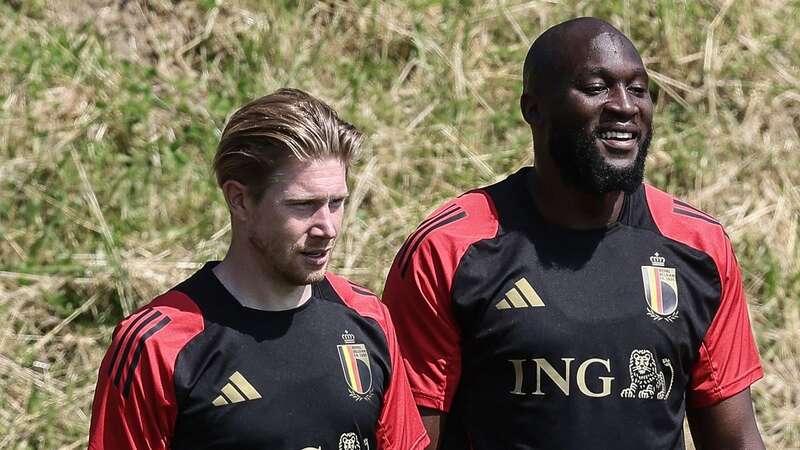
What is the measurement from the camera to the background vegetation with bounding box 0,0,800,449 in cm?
706

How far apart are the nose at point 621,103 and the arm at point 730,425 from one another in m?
0.93

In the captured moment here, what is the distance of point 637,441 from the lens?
14.7 feet

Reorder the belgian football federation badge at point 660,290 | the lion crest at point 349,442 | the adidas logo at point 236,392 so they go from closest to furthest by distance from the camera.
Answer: the adidas logo at point 236,392 < the lion crest at point 349,442 < the belgian football federation badge at point 660,290

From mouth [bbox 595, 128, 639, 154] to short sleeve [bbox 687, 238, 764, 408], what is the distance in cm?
47

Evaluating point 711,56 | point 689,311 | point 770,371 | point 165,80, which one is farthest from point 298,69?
point 689,311

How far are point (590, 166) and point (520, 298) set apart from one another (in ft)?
1.42

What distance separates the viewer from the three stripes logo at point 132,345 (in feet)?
12.4

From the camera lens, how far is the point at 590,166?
177 inches

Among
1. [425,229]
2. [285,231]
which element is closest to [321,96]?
[425,229]

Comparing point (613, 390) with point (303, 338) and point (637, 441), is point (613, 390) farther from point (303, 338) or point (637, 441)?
point (303, 338)

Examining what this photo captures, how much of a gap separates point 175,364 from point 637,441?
142 centimetres

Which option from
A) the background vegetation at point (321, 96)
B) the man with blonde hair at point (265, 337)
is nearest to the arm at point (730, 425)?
the man with blonde hair at point (265, 337)

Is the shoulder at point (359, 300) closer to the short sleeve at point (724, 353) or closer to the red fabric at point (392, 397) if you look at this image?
the red fabric at point (392, 397)

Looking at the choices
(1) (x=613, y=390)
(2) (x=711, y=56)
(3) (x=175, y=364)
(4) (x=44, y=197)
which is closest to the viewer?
(3) (x=175, y=364)
